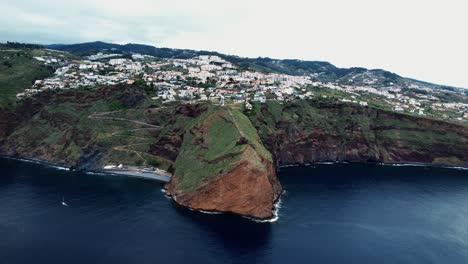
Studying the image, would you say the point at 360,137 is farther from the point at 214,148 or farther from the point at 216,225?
the point at 216,225

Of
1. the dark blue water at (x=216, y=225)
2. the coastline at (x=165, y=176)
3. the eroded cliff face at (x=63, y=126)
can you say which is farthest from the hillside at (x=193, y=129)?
the dark blue water at (x=216, y=225)

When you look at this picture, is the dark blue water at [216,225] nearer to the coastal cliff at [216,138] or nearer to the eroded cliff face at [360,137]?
the coastal cliff at [216,138]

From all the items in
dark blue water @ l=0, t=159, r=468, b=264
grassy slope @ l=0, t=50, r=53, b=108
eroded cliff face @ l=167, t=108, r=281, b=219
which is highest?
grassy slope @ l=0, t=50, r=53, b=108

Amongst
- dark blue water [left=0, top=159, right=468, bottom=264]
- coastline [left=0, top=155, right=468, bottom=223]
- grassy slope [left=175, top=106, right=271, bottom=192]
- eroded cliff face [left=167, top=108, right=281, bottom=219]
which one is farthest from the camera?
grassy slope [left=175, top=106, right=271, bottom=192]

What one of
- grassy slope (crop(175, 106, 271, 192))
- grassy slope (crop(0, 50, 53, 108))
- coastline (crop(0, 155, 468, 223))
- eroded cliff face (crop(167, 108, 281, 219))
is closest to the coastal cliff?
eroded cliff face (crop(167, 108, 281, 219))

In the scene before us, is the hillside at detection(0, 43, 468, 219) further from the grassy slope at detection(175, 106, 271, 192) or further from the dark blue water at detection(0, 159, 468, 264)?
the dark blue water at detection(0, 159, 468, 264)

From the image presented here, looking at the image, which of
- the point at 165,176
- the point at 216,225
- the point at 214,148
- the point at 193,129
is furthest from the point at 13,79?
the point at 216,225

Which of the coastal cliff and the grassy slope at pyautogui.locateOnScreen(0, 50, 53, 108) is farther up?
the grassy slope at pyautogui.locateOnScreen(0, 50, 53, 108)

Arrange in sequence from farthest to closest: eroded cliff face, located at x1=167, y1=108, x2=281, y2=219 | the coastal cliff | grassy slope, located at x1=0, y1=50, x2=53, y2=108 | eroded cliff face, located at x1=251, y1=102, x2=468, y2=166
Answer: grassy slope, located at x1=0, y1=50, x2=53, y2=108
eroded cliff face, located at x1=251, y1=102, x2=468, y2=166
the coastal cliff
eroded cliff face, located at x1=167, y1=108, x2=281, y2=219
